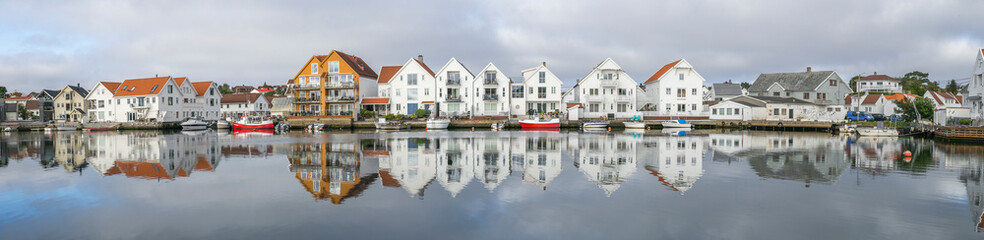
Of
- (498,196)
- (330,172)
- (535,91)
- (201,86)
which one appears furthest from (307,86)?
(498,196)

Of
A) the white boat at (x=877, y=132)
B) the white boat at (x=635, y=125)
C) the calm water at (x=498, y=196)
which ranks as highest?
the white boat at (x=635, y=125)

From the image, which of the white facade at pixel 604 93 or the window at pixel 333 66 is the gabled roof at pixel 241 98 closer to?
the window at pixel 333 66

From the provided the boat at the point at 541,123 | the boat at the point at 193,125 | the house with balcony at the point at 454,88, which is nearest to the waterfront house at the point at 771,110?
the boat at the point at 541,123

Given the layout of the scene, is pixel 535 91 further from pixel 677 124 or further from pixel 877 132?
pixel 877 132

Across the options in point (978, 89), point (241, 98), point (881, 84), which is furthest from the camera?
point (881, 84)

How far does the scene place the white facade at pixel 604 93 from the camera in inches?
2256

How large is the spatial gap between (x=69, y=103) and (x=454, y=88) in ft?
180

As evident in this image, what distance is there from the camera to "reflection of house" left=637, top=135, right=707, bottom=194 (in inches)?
644

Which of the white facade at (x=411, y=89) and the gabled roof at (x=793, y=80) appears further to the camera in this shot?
the gabled roof at (x=793, y=80)

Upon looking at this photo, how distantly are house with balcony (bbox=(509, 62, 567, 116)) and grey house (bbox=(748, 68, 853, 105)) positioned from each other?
98.3 ft

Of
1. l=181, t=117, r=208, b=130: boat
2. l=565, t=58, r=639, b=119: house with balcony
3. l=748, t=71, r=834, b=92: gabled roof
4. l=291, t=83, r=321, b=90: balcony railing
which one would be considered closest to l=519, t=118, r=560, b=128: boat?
l=565, t=58, r=639, b=119: house with balcony

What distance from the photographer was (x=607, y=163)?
21.2 metres

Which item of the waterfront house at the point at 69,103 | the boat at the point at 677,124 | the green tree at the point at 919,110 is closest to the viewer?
the green tree at the point at 919,110

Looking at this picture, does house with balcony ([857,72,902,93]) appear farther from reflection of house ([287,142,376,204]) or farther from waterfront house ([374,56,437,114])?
reflection of house ([287,142,376,204])
